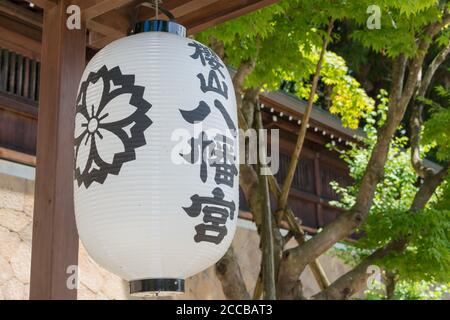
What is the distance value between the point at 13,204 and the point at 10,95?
50.1 inches

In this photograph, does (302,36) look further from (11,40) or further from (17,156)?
(17,156)

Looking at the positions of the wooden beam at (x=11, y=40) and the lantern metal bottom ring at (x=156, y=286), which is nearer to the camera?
the lantern metal bottom ring at (x=156, y=286)

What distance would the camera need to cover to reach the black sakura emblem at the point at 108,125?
2.86 meters

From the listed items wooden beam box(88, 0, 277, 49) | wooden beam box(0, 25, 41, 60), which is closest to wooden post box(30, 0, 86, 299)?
wooden beam box(88, 0, 277, 49)

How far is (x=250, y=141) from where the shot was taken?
7070 mm

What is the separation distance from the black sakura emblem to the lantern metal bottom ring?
499 millimetres

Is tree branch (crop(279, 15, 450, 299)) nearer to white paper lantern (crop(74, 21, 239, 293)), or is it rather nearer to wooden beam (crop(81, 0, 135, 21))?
white paper lantern (crop(74, 21, 239, 293))

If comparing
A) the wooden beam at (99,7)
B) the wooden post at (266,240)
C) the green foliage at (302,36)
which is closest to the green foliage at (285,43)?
the green foliage at (302,36)

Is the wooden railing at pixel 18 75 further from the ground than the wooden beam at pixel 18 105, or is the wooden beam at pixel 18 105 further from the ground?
the wooden railing at pixel 18 75

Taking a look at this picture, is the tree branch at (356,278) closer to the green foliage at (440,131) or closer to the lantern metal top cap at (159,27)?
the green foliage at (440,131)

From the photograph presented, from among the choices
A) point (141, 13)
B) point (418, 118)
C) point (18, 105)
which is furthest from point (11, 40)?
point (418, 118)

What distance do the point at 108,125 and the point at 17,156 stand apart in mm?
4520

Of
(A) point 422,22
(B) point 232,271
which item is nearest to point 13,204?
(B) point 232,271

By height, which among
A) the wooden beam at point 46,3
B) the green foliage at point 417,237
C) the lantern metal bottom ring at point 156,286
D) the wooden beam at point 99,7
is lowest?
the lantern metal bottom ring at point 156,286
